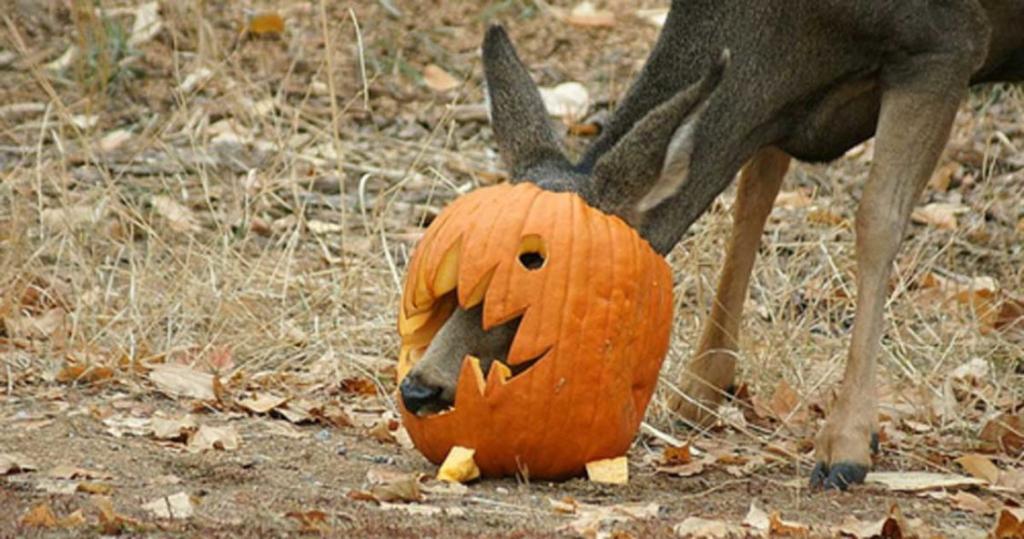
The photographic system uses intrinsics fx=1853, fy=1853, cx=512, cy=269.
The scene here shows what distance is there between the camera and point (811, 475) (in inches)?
240

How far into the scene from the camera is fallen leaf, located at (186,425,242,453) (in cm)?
604

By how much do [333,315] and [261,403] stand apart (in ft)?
4.36

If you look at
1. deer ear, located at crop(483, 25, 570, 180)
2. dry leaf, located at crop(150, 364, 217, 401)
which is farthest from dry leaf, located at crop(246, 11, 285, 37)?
deer ear, located at crop(483, 25, 570, 180)

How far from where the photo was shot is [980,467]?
20.6 feet

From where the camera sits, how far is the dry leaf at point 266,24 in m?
12.8

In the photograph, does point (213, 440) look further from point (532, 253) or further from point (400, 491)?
point (532, 253)

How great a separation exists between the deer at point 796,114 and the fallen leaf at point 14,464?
1.32 m

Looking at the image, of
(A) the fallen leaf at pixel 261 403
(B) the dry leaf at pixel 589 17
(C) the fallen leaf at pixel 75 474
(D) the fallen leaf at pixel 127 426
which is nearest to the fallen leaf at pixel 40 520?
(C) the fallen leaf at pixel 75 474

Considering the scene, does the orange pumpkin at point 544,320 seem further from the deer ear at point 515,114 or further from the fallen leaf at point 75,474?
the fallen leaf at point 75,474

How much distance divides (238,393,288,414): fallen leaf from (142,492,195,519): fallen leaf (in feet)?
5.15

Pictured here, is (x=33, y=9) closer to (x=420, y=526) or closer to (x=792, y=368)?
(x=792, y=368)

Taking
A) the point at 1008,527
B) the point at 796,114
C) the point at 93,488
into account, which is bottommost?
the point at 93,488

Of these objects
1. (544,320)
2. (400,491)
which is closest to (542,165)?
(544,320)

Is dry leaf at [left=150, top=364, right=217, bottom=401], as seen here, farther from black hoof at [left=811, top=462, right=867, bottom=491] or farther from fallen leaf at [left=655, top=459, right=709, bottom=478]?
black hoof at [left=811, top=462, right=867, bottom=491]
